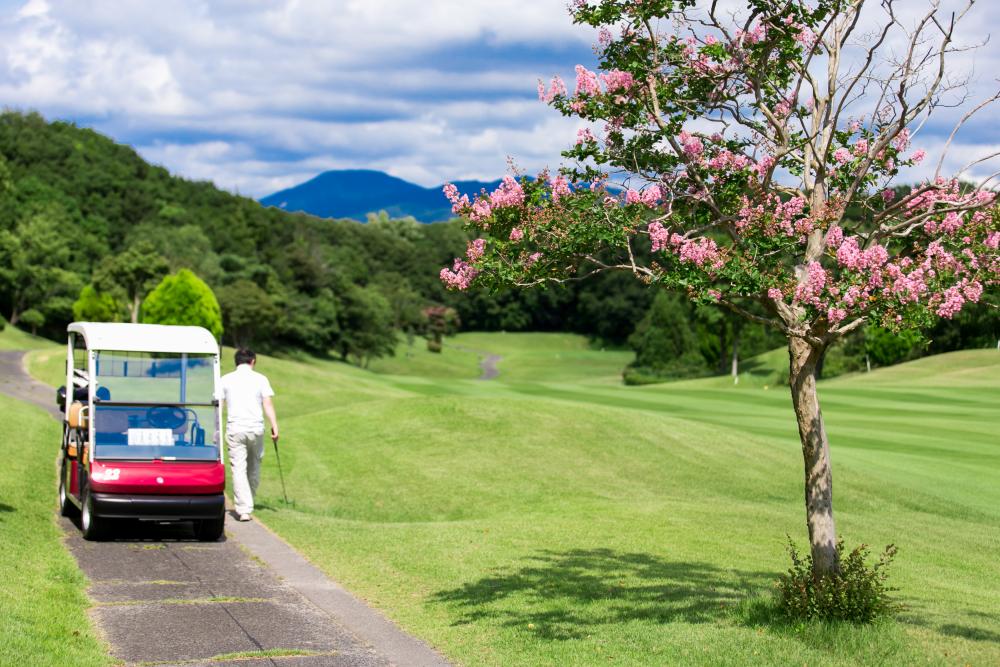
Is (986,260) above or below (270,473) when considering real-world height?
above

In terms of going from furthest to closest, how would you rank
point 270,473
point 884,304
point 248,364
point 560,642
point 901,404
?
point 901,404
point 270,473
point 248,364
point 560,642
point 884,304

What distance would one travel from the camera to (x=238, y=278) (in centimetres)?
9931

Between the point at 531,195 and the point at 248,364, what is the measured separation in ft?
24.6

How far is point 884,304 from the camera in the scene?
887 cm

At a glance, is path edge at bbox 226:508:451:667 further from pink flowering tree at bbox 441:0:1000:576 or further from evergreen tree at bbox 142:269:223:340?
evergreen tree at bbox 142:269:223:340

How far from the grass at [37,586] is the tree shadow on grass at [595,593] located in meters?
3.54

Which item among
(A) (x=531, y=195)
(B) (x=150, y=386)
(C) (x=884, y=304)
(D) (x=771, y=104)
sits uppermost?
(D) (x=771, y=104)

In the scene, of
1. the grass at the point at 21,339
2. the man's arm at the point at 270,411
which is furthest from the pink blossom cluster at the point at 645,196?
the grass at the point at 21,339

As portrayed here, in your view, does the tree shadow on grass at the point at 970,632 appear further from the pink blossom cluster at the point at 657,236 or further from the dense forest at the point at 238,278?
the dense forest at the point at 238,278

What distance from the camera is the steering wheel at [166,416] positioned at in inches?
581

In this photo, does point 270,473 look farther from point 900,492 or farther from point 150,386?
point 900,492

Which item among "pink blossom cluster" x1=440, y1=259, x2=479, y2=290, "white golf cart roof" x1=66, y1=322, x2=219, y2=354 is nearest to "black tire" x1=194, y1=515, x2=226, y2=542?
"white golf cart roof" x1=66, y1=322, x2=219, y2=354

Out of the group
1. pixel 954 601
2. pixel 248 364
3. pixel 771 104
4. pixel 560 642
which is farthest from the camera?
pixel 248 364

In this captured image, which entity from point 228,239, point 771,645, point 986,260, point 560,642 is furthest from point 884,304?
point 228,239
